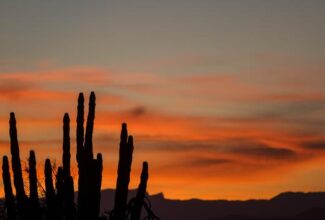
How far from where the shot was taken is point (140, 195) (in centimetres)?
1711

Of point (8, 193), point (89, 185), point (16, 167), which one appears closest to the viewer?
point (89, 185)

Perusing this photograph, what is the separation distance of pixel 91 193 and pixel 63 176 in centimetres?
85

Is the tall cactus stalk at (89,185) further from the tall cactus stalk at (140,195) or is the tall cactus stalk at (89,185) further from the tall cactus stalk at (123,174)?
the tall cactus stalk at (140,195)

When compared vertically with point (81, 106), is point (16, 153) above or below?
below

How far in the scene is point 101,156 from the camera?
16.8 m

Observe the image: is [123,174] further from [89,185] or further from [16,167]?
[16,167]

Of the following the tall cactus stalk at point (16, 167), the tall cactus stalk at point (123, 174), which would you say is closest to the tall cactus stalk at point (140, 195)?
the tall cactus stalk at point (123, 174)

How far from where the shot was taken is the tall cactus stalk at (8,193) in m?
17.5

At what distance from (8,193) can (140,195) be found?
3.41 metres

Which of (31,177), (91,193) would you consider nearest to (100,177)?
(91,193)

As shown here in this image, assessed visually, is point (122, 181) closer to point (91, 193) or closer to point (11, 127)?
point (91, 193)

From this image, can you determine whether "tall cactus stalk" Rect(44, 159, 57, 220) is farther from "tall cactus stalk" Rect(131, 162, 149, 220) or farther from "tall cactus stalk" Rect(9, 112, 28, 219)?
"tall cactus stalk" Rect(131, 162, 149, 220)

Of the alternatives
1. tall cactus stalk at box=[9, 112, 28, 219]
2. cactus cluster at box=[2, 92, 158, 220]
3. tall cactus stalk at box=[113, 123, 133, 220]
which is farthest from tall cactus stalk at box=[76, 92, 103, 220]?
tall cactus stalk at box=[9, 112, 28, 219]

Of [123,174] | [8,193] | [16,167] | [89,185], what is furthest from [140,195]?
[8,193]
